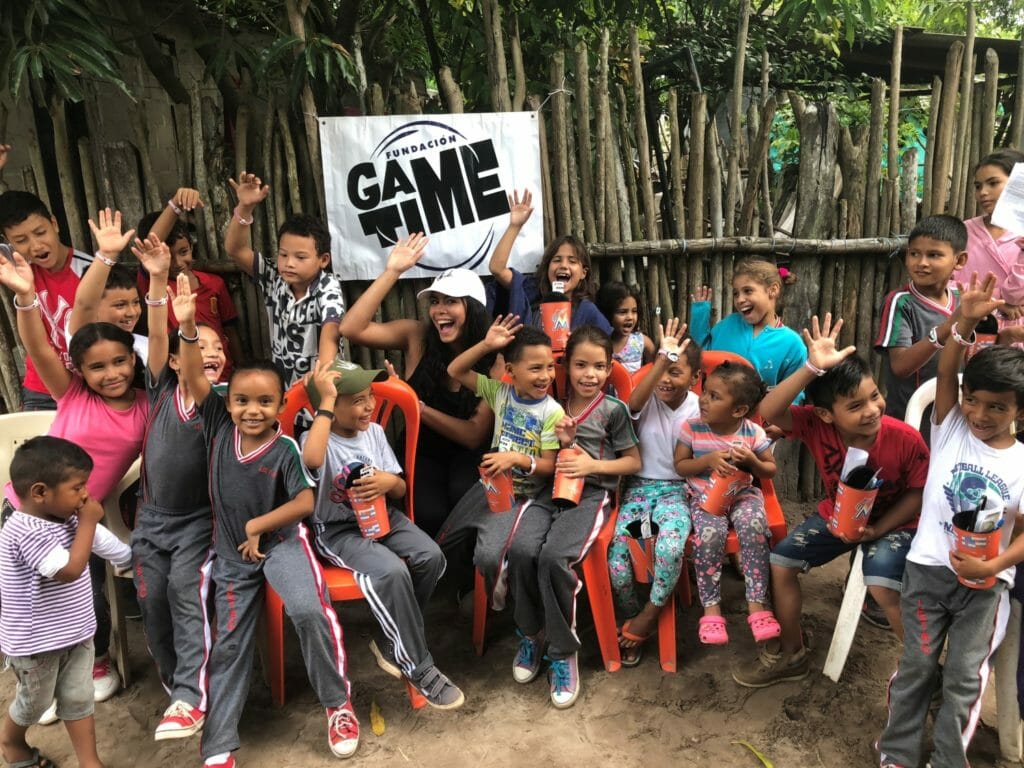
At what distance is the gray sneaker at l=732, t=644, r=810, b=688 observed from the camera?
2846mm

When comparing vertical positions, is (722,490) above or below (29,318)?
below

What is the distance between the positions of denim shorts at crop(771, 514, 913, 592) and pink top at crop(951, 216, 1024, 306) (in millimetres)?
1287

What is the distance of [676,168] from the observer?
4.17m

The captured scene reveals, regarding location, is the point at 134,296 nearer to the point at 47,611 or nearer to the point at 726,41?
the point at 47,611

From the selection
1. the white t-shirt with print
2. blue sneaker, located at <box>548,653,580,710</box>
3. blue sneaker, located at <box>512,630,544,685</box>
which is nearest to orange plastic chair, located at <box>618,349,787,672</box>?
blue sneaker, located at <box>548,653,580,710</box>

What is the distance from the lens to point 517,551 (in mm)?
2908

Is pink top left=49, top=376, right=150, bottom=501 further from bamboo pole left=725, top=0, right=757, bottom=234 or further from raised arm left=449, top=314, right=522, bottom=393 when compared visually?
bamboo pole left=725, top=0, right=757, bottom=234

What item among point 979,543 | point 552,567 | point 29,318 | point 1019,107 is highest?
point 1019,107

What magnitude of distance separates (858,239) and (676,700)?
9.03 feet

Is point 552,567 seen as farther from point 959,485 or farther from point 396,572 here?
point 959,485

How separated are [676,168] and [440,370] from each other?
1.84 metres

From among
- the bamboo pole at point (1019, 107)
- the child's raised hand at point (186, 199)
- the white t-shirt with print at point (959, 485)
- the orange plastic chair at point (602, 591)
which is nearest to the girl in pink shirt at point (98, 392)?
the child's raised hand at point (186, 199)

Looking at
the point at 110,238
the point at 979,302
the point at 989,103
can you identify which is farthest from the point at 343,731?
the point at 989,103

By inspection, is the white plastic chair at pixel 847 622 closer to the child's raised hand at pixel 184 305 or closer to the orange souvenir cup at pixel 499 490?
the orange souvenir cup at pixel 499 490
